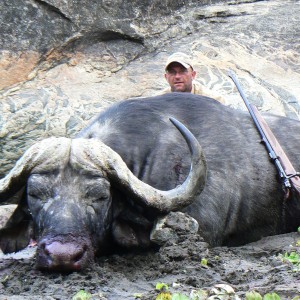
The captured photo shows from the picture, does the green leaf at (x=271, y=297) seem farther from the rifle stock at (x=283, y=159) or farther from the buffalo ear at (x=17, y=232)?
the rifle stock at (x=283, y=159)

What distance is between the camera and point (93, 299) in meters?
4.35

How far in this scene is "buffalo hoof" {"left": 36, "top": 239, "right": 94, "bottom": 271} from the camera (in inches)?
195

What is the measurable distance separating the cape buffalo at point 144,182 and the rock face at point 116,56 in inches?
137

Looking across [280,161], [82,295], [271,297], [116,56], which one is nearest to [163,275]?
[82,295]

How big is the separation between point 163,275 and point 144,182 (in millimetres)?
1064

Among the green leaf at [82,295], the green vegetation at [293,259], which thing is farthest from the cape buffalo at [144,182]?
the green vegetation at [293,259]

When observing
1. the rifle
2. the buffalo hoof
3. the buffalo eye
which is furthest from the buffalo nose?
the rifle

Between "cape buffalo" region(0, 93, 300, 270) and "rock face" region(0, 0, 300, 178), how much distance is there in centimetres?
347

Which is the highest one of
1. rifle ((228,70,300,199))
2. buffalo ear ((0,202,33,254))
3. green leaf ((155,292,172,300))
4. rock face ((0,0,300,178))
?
rock face ((0,0,300,178))

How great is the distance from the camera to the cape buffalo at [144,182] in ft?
17.7

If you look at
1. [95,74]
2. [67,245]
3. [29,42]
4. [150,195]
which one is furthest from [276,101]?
[67,245]

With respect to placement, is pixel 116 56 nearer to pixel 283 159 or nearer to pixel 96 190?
pixel 283 159

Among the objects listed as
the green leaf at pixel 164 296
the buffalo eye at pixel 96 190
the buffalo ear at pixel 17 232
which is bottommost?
the green leaf at pixel 164 296

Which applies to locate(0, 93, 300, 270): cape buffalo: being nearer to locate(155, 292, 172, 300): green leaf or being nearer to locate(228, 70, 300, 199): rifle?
locate(228, 70, 300, 199): rifle
